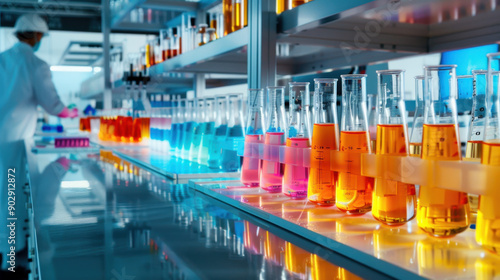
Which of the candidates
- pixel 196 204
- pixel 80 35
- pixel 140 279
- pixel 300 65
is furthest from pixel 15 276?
pixel 80 35

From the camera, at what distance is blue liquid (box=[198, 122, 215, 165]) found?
5.37 feet

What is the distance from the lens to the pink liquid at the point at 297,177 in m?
0.97

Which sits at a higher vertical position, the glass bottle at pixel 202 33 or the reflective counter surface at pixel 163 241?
the glass bottle at pixel 202 33

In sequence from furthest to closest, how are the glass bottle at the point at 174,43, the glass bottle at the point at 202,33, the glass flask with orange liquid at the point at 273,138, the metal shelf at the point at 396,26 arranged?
the glass bottle at the point at 174,43, the glass bottle at the point at 202,33, the metal shelf at the point at 396,26, the glass flask with orange liquid at the point at 273,138

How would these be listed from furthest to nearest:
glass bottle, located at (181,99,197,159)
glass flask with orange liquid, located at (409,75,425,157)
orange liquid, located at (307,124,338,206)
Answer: glass bottle, located at (181,99,197,159) → orange liquid, located at (307,124,338,206) → glass flask with orange liquid, located at (409,75,425,157)

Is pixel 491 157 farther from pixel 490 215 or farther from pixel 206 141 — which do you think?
pixel 206 141

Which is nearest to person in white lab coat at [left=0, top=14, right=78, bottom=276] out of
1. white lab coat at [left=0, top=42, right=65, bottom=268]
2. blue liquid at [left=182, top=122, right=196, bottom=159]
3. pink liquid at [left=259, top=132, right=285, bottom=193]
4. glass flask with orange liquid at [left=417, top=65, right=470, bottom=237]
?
white lab coat at [left=0, top=42, right=65, bottom=268]

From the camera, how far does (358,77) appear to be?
0.82 m

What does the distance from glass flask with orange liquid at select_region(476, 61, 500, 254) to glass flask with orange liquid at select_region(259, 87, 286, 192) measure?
0.49m

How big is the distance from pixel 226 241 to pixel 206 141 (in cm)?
101

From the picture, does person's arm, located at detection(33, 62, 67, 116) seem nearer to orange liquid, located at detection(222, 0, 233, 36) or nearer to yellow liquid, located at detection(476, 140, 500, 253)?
orange liquid, located at detection(222, 0, 233, 36)

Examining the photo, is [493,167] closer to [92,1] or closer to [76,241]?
[76,241]

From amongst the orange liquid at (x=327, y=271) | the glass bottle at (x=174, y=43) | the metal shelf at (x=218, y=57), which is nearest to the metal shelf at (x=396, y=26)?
the metal shelf at (x=218, y=57)

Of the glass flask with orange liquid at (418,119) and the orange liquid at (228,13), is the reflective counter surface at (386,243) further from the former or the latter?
the orange liquid at (228,13)
